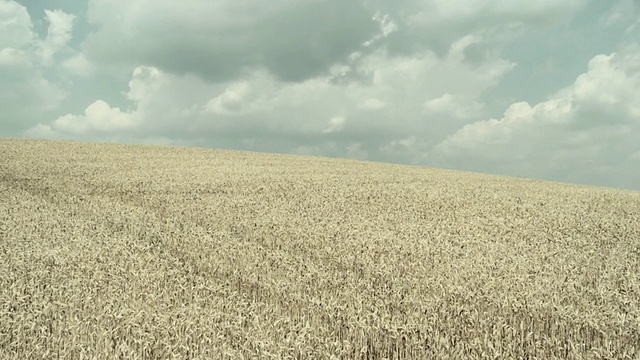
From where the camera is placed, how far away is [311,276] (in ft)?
35.3

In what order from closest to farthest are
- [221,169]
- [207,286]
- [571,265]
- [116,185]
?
[207,286] → [571,265] → [116,185] → [221,169]

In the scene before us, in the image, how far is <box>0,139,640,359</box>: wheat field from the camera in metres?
7.31

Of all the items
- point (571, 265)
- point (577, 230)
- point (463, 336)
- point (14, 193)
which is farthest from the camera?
point (14, 193)

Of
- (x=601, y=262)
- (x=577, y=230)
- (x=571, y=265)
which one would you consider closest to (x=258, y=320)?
(x=571, y=265)

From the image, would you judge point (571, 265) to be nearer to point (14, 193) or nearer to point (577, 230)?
point (577, 230)

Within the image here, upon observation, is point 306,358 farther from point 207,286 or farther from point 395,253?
point 395,253

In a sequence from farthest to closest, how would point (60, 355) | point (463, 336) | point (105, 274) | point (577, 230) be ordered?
point (577, 230) → point (105, 274) → point (463, 336) → point (60, 355)

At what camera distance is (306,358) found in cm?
672

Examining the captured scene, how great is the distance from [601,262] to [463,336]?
645cm

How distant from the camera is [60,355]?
6.71 meters

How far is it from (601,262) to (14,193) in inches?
811

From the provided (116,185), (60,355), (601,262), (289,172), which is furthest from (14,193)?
(601,262)

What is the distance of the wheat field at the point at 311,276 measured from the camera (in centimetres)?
731

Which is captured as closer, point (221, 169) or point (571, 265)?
point (571, 265)
